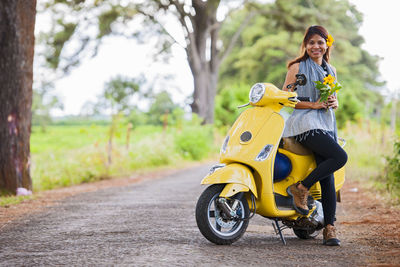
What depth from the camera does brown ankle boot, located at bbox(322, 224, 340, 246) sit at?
4.82m

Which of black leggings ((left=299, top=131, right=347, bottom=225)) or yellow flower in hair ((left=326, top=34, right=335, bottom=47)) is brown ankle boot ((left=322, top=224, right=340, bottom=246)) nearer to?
black leggings ((left=299, top=131, right=347, bottom=225))

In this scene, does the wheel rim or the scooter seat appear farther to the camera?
the scooter seat

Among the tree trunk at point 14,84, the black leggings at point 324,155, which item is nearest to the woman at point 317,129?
the black leggings at point 324,155

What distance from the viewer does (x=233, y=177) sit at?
4.50 meters

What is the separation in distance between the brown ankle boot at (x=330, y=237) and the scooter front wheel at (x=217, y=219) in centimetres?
73

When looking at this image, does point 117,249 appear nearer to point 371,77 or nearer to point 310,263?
point 310,263

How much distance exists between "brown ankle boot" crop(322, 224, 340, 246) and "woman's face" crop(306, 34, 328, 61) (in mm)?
1447

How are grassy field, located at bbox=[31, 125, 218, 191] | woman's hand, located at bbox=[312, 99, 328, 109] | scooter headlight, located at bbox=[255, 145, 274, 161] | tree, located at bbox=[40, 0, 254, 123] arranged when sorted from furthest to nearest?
tree, located at bbox=[40, 0, 254, 123]
grassy field, located at bbox=[31, 125, 218, 191]
woman's hand, located at bbox=[312, 99, 328, 109]
scooter headlight, located at bbox=[255, 145, 274, 161]

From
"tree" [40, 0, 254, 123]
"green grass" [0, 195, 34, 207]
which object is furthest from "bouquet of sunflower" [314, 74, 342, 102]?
"tree" [40, 0, 254, 123]

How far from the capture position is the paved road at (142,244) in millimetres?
3977

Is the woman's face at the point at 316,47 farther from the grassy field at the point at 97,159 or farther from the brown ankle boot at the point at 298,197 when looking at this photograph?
the grassy field at the point at 97,159

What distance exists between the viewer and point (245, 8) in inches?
1131

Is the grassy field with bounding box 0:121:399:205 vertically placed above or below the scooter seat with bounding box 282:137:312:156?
below

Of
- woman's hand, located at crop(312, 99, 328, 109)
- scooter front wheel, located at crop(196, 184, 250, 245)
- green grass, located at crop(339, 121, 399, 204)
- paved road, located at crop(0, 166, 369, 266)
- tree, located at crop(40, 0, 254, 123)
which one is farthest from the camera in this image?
tree, located at crop(40, 0, 254, 123)
